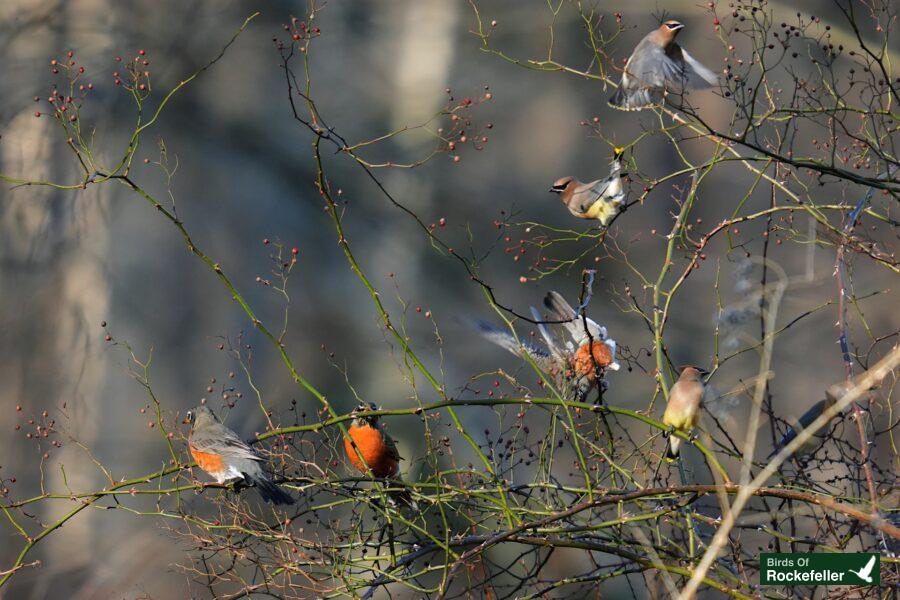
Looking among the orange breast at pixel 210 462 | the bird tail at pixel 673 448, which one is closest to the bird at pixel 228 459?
the orange breast at pixel 210 462

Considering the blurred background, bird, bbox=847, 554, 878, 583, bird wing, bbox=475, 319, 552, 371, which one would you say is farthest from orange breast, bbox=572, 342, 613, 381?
the blurred background

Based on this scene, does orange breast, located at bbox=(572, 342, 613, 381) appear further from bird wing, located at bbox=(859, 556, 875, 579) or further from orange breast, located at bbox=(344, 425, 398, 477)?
bird wing, located at bbox=(859, 556, 875, 579)

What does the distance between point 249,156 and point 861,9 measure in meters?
3.19

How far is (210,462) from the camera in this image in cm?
333

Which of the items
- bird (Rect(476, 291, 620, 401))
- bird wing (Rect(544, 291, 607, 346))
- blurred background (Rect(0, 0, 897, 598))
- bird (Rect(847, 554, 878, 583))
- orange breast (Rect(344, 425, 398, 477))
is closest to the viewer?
bird (Rect(847, 554, 878, 583))

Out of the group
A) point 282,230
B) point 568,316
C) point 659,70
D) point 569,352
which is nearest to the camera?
point 569,352

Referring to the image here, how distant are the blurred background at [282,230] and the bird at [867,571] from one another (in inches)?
95.6

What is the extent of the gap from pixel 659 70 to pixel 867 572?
5.68ft

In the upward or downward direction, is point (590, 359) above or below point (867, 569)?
above

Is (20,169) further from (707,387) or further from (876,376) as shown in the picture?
(876,376)

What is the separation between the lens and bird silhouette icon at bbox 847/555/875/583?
91.4 inches

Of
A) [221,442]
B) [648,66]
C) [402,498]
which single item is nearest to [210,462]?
[221,442]

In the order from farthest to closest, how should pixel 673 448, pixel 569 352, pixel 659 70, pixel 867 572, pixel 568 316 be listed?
1. pixel 568 316
2. pixel 659 70
3. pixel 569 352
4. pixel 673 448
5. pixel 867 572

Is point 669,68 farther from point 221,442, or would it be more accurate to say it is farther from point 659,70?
point 221,442
